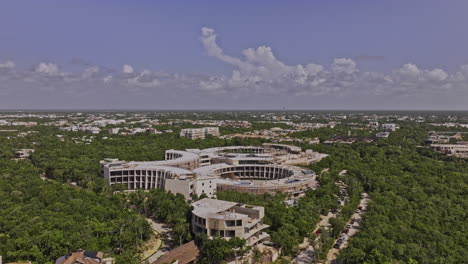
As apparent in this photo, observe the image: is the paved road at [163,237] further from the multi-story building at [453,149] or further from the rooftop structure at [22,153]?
the multi-story building at [453,149]

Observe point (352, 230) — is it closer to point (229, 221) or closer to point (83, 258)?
point (229, 221)

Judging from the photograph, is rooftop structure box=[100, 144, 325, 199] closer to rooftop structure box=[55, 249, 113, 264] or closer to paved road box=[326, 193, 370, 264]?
paved road box=[326, 193, 370, 264]

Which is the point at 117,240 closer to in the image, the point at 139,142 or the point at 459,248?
the point at 459,248

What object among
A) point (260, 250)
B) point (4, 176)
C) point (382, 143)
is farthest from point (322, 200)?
point (382, 143)

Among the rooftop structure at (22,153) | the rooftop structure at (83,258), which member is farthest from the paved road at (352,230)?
the rooftop structure at (22,153)

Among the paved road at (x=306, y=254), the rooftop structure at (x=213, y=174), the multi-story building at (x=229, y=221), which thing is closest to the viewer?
the multi-story building at (x=229, y=221)

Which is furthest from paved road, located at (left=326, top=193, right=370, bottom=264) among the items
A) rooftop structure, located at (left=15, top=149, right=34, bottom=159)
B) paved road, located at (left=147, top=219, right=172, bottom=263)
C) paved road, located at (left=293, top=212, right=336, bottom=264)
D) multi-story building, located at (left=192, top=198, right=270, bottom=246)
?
rooftop structure, located at (left=15, top=149, right=34, bottom=159)

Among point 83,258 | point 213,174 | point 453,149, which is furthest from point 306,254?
point 453,149

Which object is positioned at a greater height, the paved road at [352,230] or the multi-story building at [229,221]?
the multi-story building at [229,221]
